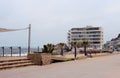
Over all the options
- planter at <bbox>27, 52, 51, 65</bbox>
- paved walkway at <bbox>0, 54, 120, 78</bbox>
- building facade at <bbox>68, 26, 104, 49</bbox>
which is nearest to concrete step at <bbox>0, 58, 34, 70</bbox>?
planter at <bbox>27, 52, 51, 65</bbox>

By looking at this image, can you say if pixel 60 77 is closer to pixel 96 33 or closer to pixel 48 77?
pixel 48 77

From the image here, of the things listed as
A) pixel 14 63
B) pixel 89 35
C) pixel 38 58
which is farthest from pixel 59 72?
pixel 89 35

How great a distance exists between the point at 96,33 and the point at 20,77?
13107 centimetres

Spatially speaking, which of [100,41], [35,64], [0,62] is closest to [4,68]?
[0,62]

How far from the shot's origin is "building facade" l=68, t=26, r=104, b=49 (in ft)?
469

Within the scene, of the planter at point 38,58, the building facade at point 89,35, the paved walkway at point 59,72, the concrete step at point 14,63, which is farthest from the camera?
the building facade at point 89,35

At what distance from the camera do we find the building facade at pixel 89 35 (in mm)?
143000

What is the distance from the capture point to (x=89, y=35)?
14650 centimetres

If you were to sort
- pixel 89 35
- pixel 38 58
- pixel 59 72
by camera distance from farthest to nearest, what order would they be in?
pixel 89 35, pixel 38 58, pixel 59 72

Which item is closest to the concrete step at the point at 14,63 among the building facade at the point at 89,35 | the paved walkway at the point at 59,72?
the paved walkway at the point at 59,72

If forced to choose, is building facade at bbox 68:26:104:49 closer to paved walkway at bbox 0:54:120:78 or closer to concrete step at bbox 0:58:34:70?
concrete step at bbox 0:58:34:70

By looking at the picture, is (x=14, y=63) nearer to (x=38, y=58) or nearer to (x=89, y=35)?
(x=38, y=58)

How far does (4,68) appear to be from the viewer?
717 inches

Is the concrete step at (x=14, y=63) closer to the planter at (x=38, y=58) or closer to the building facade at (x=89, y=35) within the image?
the planter at (x=38, y=58)
